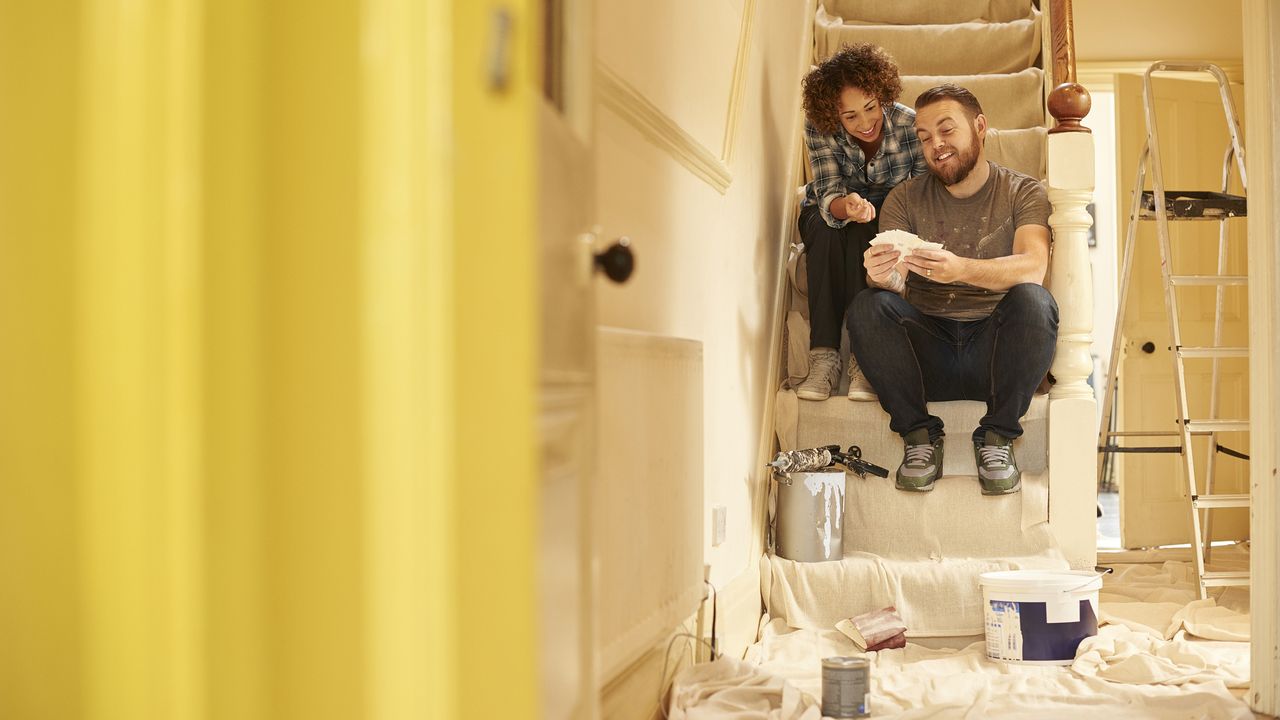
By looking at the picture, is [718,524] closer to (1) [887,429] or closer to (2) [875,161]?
(1) [887,429]

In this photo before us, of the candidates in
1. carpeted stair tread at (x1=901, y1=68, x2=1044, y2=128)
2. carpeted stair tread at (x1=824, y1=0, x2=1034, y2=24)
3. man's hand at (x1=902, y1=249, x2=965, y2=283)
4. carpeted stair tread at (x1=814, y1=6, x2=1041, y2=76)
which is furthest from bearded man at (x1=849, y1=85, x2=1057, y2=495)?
carpeted stair tread at (x1=824, y1=0, x2=1034, y2=24)

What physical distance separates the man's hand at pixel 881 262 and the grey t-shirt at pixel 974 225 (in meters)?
0.15

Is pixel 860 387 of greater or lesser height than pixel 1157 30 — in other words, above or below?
below

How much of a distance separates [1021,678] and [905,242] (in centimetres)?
116

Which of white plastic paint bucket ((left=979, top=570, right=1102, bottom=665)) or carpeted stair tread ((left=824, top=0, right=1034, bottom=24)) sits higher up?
carpeted stair tread ((left=824, top=0, right=1034, bottom=24))

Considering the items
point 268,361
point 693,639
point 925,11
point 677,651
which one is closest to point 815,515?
point 693,639

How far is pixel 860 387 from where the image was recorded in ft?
9.98

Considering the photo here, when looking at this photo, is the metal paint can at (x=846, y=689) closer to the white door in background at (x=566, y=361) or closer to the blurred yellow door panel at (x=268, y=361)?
the white door in background at (x=566, y=361)

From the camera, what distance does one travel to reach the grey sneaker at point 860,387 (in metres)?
3.03

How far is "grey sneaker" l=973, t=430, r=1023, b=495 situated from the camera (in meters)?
2.81

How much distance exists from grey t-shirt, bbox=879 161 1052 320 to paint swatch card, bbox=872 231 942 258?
0.18m

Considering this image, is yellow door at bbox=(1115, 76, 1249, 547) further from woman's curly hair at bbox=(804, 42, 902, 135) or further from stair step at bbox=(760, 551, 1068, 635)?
stair step at bbox=(760, 551, 1068, 635)

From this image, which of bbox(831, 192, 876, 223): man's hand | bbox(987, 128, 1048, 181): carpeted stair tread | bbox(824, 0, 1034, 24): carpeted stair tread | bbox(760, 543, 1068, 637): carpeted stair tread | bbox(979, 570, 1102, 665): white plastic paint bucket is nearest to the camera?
bbox(979, 570, 1102, 665): white plastic paint bucket

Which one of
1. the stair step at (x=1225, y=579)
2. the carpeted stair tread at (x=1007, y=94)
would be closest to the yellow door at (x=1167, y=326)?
the carpeted stair tread at (x=1007, y=94)
